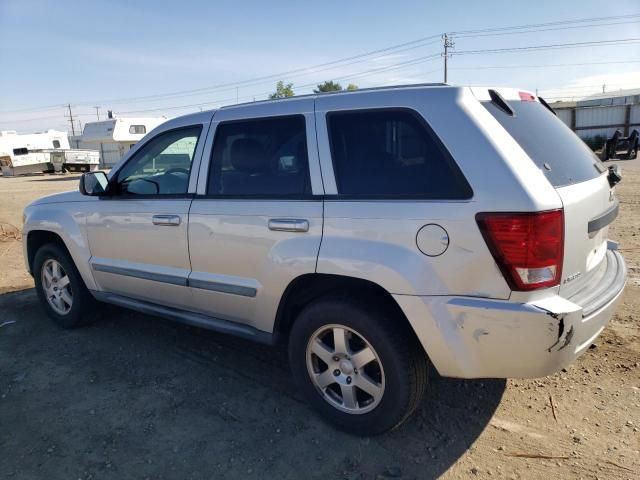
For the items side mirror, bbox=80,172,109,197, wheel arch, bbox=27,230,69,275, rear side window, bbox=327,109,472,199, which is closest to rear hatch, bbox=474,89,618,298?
rear side window, bbox=327,109,472,199

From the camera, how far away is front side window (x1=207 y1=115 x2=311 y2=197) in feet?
9.82

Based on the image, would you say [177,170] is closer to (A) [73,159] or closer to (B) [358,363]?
(B) [358,363]

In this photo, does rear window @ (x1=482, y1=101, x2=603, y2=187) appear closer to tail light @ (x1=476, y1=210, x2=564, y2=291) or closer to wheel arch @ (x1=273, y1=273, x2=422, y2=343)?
tail light @ (x1=476, y1=210, x2=564, y2=291)

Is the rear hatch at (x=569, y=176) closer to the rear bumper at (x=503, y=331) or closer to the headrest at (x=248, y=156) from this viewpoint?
the rear bumper at (x=503, y=331)

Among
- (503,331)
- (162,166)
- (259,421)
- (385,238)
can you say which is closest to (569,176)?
(503,331)

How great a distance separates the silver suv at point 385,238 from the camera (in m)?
2.29

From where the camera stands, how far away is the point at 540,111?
295cm

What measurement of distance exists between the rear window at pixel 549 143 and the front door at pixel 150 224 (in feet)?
6.87

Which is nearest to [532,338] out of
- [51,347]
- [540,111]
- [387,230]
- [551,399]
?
[387,230]

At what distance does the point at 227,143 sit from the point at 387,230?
4.81 ft

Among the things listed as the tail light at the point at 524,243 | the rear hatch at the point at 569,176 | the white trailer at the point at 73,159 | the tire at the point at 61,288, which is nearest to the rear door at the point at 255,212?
the tail light at the point at 524,243

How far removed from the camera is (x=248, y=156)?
3.29 meters

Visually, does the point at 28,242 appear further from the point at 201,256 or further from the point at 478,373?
the point at 478,373

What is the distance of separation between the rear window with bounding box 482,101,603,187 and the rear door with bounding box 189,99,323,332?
1.10m
